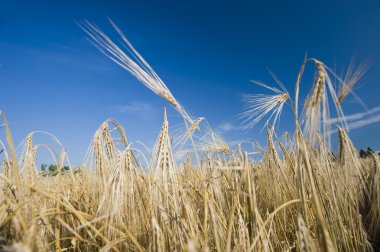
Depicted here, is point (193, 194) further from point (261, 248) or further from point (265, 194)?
point (265, 194)

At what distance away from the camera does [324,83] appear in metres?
1.18

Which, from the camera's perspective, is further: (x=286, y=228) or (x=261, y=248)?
(x=286, y=228)

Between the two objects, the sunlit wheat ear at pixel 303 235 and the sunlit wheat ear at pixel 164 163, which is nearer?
the sunlit wheat ear at pixel 303 235

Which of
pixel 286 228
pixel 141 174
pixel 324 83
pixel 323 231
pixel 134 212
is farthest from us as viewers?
pixel 286 228

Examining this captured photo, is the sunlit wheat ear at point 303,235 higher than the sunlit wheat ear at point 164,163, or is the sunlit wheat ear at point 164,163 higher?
the sunlit wheat ear at point 164,163

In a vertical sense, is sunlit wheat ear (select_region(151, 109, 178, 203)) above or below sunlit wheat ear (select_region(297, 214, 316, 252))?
above

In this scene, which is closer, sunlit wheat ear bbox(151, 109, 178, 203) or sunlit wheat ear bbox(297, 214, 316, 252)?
sunlit wheat ear bbox(297, 214, 316, 252)

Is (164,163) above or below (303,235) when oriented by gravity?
above

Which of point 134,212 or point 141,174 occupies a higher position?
point 141,174

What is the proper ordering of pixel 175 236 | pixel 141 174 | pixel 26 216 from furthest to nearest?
pixel 141 174
pixel 175 236
pixel 26 216

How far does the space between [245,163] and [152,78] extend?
2.16 feet

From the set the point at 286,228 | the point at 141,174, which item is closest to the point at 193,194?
the point at 141,174

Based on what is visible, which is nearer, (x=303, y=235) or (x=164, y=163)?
(x=303, y=235)

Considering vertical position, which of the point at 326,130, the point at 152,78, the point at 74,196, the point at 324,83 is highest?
the point at 152,78
